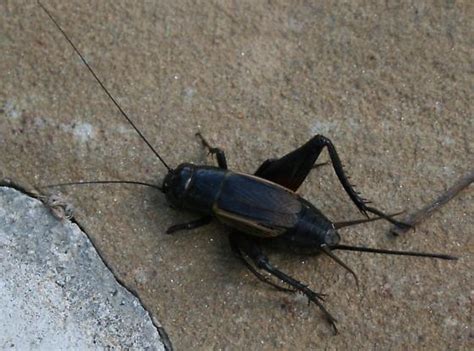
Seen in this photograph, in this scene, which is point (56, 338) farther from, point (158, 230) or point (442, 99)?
point (442, 99)

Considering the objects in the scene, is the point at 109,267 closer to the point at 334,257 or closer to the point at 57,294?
the point at 57,294

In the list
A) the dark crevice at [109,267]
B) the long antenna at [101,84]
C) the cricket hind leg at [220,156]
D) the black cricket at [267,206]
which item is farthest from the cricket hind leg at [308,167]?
the dark crevice at [109,267]

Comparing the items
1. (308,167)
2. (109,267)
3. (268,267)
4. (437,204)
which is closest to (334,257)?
(268,267)

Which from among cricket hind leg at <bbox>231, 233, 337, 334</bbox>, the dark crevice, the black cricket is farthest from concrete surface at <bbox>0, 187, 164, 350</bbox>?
cricket hind leg at <bbox>231, 233, 337, 334</bbox>

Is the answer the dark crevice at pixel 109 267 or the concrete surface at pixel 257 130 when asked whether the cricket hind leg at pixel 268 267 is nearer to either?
the concrete surface at pixel 257 130

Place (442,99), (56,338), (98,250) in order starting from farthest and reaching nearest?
(442,99)
(98,250)
(56,338)

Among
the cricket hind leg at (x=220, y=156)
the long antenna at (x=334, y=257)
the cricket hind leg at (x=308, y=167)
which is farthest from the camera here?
the cricket hind leg at (x=220, y=156)

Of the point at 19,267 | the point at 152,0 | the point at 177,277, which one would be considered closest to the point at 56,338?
the point at 19,267
